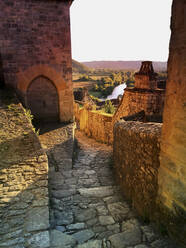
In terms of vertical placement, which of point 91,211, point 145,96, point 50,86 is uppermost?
point 50,86

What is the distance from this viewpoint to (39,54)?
340 inches

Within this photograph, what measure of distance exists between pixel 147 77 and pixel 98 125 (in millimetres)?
3514

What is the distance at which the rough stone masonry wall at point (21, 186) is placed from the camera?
118 inches

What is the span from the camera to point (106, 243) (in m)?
3.15

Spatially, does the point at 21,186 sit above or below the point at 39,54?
below

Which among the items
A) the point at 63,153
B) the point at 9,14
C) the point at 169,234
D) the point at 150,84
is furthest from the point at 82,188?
the point at 9,14

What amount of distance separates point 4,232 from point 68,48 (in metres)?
7.90

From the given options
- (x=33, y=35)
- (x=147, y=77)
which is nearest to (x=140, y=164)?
(x=147, y=77)

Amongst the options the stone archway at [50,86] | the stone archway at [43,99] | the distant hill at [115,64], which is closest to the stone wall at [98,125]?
the stone archway at [50,86]

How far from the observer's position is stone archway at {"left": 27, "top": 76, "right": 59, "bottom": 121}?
29.9ft

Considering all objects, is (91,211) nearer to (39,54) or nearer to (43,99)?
(43,99)

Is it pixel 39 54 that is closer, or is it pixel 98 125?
pixel 39 54

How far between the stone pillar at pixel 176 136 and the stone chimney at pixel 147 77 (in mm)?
5601

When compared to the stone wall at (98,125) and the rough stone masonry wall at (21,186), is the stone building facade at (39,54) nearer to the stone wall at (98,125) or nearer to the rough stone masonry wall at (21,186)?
the stone wall at (98,125)
